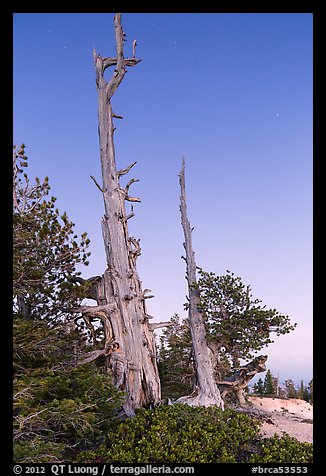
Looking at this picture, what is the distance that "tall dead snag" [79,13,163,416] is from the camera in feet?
25.5

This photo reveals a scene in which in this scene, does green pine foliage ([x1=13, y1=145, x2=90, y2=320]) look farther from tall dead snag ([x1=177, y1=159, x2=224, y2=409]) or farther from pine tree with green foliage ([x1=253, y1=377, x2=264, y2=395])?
pine tree with green foliage ([x1=253, y1=377, x2=264, y2=395])

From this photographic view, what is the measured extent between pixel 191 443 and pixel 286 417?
6.99 meters

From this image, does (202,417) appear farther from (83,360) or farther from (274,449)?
(83,360)

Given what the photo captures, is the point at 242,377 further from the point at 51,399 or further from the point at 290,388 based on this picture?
the point at 290,388

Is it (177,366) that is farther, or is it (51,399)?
(177,366)

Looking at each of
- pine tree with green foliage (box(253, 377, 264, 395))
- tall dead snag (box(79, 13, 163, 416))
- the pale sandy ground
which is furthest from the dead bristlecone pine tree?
pine tree with green foliage (box(253, 377, 264, 395))

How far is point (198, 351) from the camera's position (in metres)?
10.3

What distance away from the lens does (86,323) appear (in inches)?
308

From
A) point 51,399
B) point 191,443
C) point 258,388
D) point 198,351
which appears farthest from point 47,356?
point 258,388

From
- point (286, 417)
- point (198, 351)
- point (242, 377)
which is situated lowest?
point (286, 417)

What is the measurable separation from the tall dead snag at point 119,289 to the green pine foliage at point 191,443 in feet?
4.38

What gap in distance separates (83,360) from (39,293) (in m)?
1.47

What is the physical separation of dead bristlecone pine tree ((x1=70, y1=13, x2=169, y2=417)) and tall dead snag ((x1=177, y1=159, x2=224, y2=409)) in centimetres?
190
